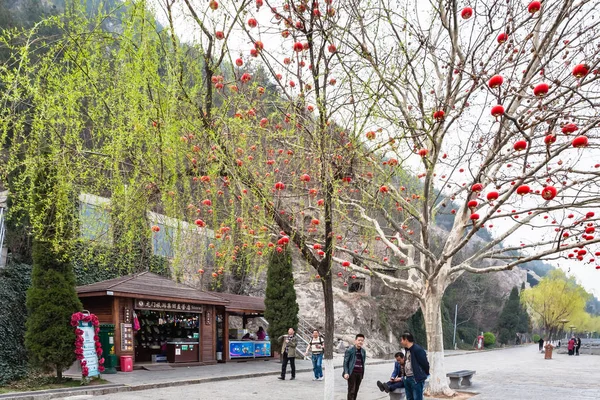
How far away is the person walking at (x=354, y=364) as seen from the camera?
353 inches

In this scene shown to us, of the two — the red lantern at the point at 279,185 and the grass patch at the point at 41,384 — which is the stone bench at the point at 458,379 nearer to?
the red lantern at the point at 279,185

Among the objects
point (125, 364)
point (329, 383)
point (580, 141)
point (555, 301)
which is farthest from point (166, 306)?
point (555, 301)

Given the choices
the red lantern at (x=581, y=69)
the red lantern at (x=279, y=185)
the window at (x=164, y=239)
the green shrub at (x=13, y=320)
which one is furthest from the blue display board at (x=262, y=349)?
the red lantern at (x=581, y=69)

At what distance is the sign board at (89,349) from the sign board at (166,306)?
3.23 metres

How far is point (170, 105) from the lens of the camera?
5.72m

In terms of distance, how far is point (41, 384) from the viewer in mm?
12109

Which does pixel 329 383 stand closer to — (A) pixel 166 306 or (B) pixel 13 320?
(A) pixel 166 306

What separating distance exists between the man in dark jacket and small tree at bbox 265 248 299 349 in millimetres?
12890

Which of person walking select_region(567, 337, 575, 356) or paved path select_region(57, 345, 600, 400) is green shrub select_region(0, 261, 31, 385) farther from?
person walking select_region(567, 337, 575, 356)

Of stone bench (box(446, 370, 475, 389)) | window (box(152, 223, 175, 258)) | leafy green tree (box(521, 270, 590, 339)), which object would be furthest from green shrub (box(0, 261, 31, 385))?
leafy green tree (box(521, 270, 590, 339))

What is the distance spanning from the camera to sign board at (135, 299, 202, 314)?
16.3m

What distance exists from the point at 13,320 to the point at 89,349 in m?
3.13

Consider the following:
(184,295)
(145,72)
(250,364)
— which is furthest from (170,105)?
(250,364)

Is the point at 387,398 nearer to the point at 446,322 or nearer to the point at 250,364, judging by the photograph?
the point at 250,364
